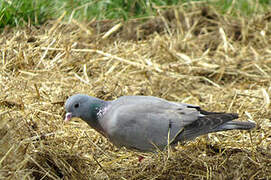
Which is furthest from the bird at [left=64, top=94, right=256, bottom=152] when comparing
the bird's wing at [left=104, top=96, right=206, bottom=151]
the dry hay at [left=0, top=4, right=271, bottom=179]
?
the dry hay at [left=0, top=4, right=271, bottom=179]

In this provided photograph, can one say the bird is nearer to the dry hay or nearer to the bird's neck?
the bird's neck

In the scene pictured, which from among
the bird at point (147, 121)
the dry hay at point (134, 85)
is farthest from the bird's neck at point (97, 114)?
the dry hay at point (134, 85)

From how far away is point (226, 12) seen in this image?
20.6ft

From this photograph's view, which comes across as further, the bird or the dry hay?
the bird

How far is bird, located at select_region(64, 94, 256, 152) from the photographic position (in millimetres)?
3221

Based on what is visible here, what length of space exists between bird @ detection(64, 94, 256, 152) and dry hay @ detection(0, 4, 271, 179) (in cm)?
12

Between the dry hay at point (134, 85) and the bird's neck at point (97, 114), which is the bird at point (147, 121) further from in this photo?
the dry hay at point (134, 85)

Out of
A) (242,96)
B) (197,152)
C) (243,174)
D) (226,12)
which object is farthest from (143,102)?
(226,12)

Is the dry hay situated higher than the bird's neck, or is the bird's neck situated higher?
the bird's neck

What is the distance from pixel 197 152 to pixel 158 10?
2.94m

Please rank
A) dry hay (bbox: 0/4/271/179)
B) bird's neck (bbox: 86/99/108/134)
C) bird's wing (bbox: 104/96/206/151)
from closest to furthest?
dry hay (bbox: 0/4/271/179) < bird's wing (bbox: 104/96/206/151) < bird's neck (bbox: 86/99/108/134)

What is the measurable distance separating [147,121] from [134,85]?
1.38 m

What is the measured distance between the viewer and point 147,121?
3238 mm

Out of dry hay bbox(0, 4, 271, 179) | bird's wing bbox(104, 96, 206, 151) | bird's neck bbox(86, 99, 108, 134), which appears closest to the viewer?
dry hay bbox(0, 4, 271, 179)
